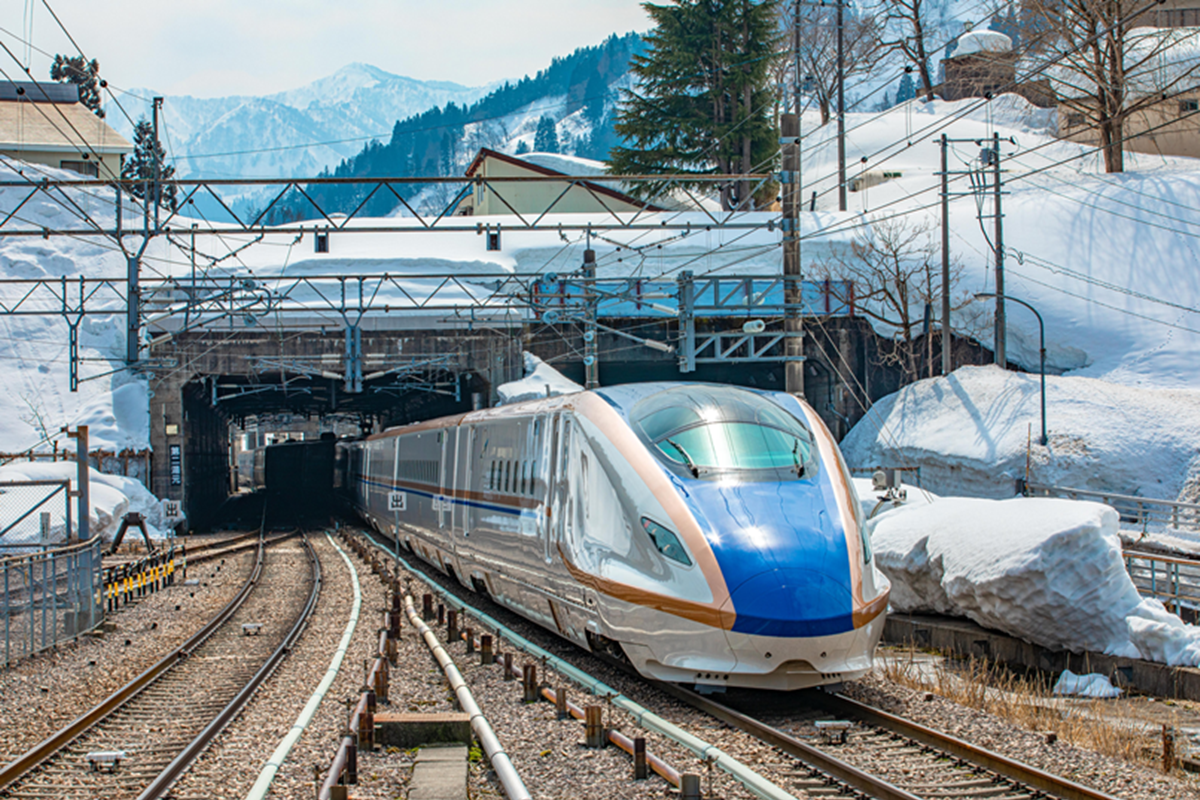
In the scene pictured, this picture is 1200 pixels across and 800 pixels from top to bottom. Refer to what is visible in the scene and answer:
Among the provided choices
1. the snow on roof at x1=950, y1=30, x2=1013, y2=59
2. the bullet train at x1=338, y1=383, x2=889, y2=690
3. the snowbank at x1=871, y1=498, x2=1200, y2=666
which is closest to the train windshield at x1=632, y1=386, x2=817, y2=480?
the bullet train at x1=338, y1=383, x2=889, y2=690

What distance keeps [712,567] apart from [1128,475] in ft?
77.3

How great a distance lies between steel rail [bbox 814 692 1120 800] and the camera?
628cm

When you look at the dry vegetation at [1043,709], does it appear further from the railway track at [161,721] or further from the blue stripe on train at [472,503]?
the railway track at [161,721]

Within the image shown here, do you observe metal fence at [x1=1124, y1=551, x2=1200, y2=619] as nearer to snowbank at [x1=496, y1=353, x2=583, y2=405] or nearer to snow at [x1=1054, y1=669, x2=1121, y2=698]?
snow at [x1=1054, y1=669, x2=1121, y2=698]

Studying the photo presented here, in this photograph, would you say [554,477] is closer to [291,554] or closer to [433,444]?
[433,444]

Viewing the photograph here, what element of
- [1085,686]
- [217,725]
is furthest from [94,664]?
[1085,686]

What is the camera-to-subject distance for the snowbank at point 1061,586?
1207cm

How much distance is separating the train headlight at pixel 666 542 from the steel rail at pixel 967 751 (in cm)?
170

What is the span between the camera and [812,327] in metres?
39.5

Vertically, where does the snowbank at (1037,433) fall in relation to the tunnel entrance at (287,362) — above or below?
below

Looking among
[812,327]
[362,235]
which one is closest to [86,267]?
[362,235]

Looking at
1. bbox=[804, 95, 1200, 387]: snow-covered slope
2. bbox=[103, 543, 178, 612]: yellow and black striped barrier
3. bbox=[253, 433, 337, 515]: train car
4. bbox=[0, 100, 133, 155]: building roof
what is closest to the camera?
bbox=[103, 543, 178, 612]: yellow and black striped barrier

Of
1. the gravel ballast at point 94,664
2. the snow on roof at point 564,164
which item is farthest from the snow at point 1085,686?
the snow on roof at point 564,164

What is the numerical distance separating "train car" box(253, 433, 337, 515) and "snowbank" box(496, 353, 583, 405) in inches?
962
